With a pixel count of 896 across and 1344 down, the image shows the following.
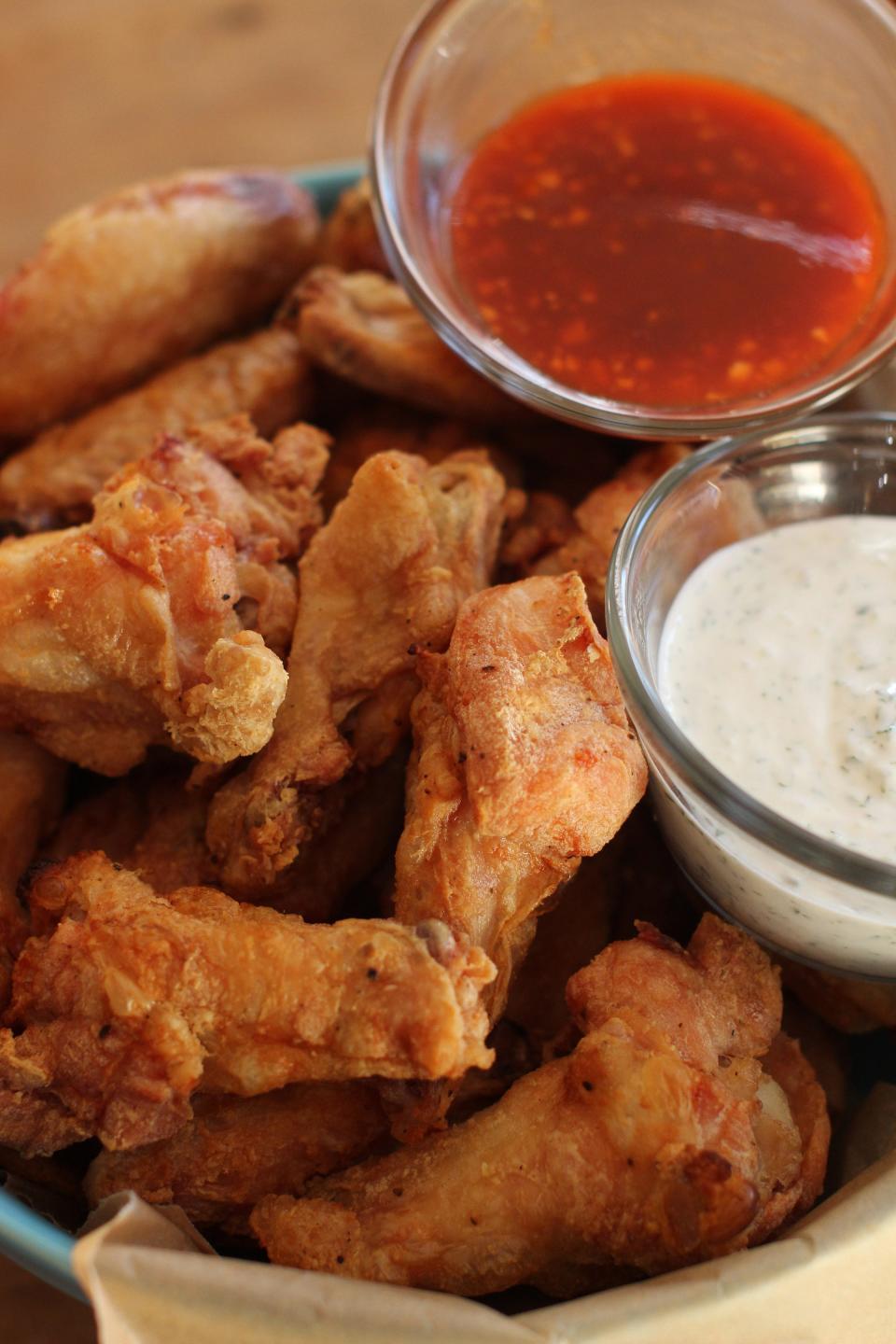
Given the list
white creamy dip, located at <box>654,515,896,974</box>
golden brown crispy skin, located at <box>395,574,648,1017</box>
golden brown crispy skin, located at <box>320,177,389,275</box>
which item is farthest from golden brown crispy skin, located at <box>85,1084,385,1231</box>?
golden brown crispy skin, located at <box>320,177,389,275</box>

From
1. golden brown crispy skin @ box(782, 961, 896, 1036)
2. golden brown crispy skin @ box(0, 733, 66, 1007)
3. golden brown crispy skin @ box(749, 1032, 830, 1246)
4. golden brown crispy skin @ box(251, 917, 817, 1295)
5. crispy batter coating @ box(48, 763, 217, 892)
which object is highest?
golden brown crispy skin @ box(0, 733, 66, 1007)

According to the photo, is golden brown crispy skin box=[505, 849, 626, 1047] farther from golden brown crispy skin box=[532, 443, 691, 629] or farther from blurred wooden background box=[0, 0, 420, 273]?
blurred wooden background box=[0, 0, 420, 273]

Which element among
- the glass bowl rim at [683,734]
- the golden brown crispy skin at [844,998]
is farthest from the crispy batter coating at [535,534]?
the golden brown crispy skin at [844,998]

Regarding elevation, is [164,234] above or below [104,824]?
above

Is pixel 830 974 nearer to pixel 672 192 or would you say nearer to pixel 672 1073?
pixel 672 1073

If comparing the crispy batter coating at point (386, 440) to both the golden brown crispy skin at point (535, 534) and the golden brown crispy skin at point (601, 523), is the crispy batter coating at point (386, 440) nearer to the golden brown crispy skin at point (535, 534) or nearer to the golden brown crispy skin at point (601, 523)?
the golden brown crispy skin at point (535, 534)

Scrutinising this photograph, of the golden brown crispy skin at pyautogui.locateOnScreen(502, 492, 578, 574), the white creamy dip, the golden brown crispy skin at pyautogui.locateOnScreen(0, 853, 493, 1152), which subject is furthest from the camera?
the golden brown crispy skin at pyautogui.locateOnScreen(502, 492, 578, 574)

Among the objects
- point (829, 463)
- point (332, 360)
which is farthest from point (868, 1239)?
point (332, 360)
